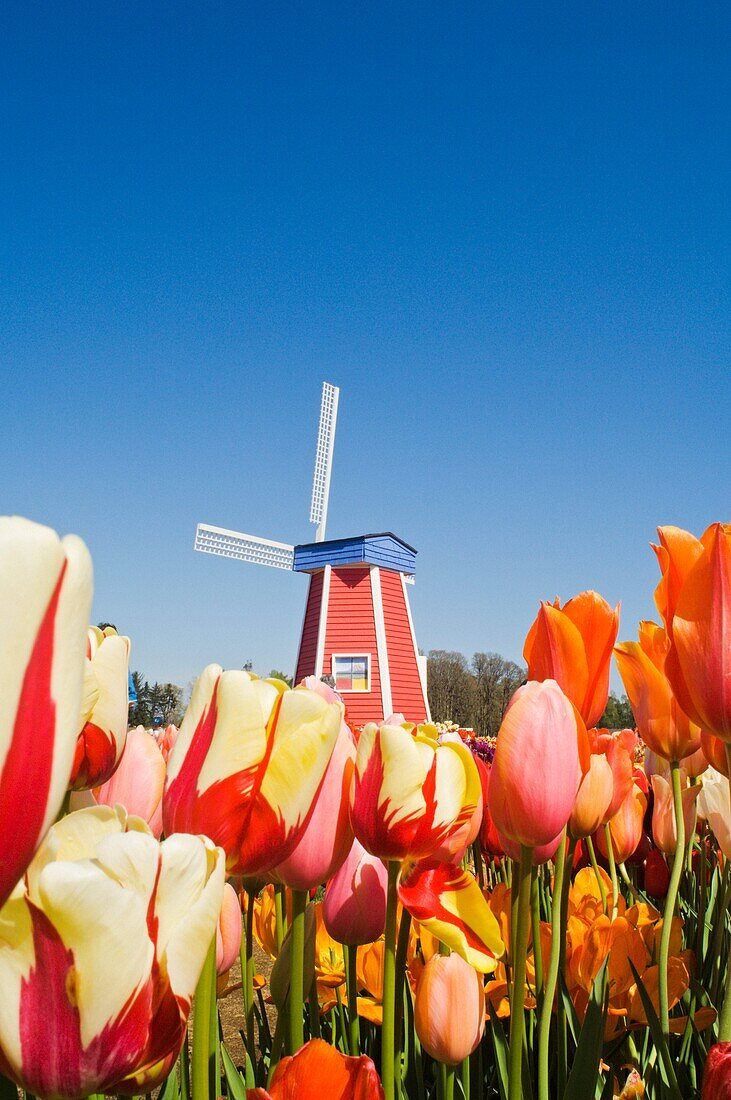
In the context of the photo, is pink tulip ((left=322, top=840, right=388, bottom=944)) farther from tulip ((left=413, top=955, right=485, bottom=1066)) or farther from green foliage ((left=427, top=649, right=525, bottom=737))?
green foliage ((left=427, top=649, right=525, bottom=737))

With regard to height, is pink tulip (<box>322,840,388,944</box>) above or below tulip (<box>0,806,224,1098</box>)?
below

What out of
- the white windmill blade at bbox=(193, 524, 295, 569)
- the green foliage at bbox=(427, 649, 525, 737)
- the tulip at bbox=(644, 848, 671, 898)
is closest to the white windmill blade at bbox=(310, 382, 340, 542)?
the white windmill blade at bbox=(193, 524, 295, 569)

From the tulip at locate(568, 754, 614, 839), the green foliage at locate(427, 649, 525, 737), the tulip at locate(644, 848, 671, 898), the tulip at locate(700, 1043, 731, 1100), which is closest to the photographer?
the tulip at locate(700, 1043, 731, 1100)

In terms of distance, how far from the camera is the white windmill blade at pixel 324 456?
22922 mm

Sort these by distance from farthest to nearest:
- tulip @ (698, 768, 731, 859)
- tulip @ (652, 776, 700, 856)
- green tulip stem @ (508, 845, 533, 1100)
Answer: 1. tulip @ (652, 776, 700, 856)
2. tulip @ (698, 768, 731, 859)
3. green tulip stem @ (508, 845, 533, 1100)

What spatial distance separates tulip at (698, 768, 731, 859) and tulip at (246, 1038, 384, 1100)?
2.33 ft

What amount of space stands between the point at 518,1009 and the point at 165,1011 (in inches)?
21.1

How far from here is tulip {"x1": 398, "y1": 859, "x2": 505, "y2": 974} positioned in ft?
2.69

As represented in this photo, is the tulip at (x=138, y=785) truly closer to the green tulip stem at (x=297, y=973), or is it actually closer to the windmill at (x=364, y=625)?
the green tulip stem at (x=297, y=973)

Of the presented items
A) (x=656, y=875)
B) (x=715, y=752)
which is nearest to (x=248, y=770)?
(x=715, y=752)

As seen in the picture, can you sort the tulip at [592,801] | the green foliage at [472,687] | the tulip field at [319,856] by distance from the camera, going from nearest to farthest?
the tulip field at [319,856] → the tulip at [592,801] → the green foliage at [472,687]

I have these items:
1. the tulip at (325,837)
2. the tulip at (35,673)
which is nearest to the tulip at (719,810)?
the tulip at (325,837)

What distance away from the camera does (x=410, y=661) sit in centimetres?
1970

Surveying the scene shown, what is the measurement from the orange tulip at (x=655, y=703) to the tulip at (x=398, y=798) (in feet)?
1.74
